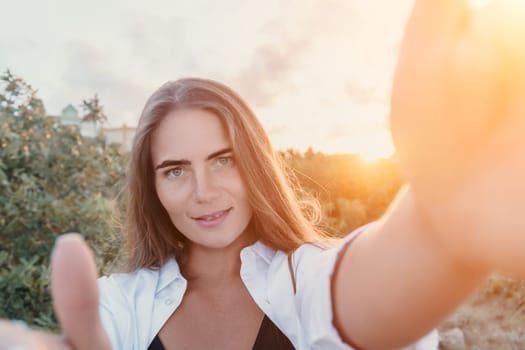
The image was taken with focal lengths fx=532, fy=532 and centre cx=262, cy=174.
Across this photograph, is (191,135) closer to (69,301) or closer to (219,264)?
(219,264)

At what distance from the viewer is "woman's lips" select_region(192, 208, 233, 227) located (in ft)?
5.76

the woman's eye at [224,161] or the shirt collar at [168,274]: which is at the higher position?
the woman's eye at [224,161]

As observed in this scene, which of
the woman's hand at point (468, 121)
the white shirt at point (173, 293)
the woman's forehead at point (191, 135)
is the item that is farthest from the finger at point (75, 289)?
the woman's forehead at point (191, 135)

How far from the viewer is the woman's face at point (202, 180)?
1.73m

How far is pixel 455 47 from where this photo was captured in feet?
2.25

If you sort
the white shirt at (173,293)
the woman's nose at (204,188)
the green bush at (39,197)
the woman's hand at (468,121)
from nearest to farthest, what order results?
the woman's hand at (468,121)
the white shirt at (173,293)
the woman's nose at (204,188)
the green bush at (39,197)

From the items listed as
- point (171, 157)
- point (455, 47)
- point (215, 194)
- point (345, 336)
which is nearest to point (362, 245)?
point (345, 336)

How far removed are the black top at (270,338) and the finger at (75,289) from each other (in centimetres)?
104

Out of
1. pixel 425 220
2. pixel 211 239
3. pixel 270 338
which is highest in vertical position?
pixel 425 220

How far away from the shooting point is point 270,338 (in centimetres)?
171

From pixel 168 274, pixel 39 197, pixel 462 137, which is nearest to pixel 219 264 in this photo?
pixel 168 274

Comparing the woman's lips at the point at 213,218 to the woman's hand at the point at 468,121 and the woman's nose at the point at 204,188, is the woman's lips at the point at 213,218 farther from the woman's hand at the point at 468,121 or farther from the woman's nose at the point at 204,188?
the woman's hand at the point at 468,121

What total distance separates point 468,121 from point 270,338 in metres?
1.22

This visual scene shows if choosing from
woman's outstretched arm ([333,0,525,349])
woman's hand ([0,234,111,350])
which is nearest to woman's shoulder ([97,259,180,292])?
woman's hand ([0,234,111,350])
